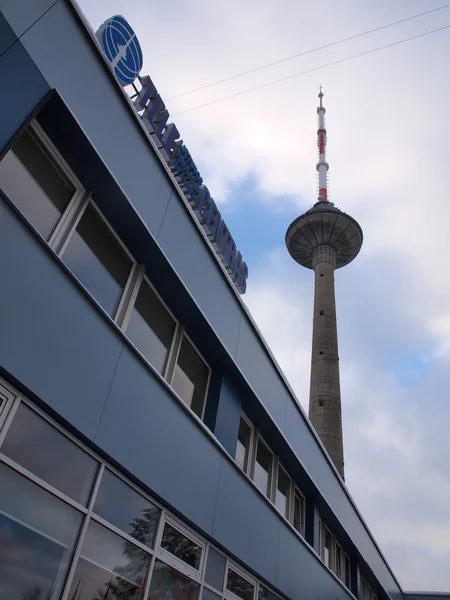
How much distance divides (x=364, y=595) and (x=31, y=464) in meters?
17.3

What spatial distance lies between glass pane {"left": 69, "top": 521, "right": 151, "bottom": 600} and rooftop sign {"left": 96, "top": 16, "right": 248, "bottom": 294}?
8610mm

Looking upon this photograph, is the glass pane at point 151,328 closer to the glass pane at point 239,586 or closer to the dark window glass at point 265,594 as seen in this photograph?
the glass pane at point 239,586

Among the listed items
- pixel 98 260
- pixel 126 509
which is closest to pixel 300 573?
pixel 126 509

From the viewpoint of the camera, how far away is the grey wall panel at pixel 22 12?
6.29 meters

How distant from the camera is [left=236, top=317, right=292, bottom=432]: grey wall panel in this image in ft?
37.5

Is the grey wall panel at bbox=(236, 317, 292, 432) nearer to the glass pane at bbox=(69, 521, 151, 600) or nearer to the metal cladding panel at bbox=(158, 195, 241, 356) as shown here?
the metal cladding panel at bbox=(158, 195, 241, 356)

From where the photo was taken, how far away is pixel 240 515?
999 cm

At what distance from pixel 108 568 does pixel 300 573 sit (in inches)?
291

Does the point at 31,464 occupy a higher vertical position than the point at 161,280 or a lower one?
lower

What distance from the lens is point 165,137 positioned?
14.8 meters

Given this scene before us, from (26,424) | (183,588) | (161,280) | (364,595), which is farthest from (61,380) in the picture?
(364,595)

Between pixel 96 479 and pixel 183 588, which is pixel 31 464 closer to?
pixel 96 479

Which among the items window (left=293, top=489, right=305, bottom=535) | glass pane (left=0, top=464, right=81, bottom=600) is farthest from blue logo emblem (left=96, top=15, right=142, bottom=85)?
window (left=293, top=489, right=305, bottom=535)

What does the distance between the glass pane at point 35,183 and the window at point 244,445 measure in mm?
6631
